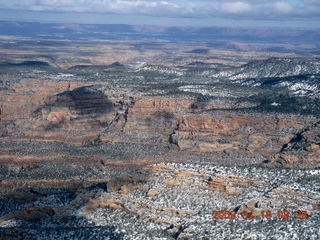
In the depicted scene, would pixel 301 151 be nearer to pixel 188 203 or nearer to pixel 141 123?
pixel 188 203

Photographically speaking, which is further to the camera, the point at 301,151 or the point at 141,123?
the point at 141,123

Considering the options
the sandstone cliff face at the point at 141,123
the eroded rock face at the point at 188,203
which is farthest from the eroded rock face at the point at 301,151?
the eroded rock face at the point at 188,203

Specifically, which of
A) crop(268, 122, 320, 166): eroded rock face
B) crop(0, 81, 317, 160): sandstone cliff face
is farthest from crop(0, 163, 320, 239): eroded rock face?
crop(0, 81, 317, 160): sandstone cliff face

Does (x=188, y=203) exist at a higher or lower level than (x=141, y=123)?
higher

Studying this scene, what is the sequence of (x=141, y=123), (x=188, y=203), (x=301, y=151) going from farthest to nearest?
(x=141, y=123) → (x=301, y=151) → (x=188, y=203)

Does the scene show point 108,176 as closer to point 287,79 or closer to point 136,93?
point 136,93

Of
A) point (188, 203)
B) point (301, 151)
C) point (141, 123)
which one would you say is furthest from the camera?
point (141, 123)

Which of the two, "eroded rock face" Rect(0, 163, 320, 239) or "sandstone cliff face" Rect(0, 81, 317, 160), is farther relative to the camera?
"sandstone cliff face" Rect(0, 81, 317, 160)

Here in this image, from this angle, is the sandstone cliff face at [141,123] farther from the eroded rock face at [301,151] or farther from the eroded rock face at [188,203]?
the eroded rock face at [188,203]

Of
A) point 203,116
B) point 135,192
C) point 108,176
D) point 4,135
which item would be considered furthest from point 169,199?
point 4,135

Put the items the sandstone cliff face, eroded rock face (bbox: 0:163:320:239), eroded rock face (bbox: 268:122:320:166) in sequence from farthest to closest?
the sandstone cliff face < eroded rock face (bbox: 268:122:320:166) < eroded rock face (bbox: 0:163:320:239)

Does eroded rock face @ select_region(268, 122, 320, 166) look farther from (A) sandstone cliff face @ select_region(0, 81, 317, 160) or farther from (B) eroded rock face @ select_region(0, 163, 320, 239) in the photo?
(B) eroded rock face @ select_region(0, 163, 320, 239)

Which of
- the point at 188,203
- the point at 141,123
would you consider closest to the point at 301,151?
the point at 188,203
